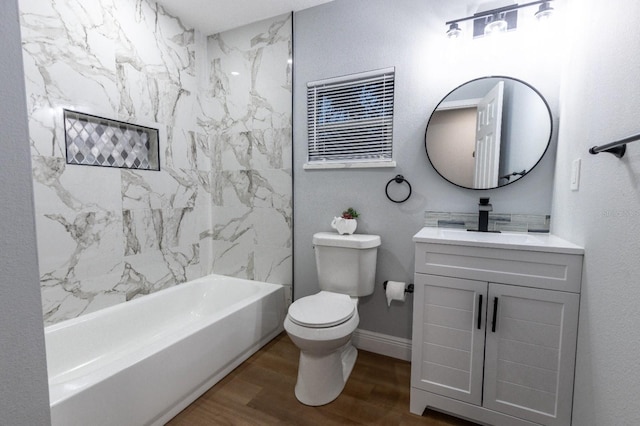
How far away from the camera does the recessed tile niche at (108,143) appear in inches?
67.4

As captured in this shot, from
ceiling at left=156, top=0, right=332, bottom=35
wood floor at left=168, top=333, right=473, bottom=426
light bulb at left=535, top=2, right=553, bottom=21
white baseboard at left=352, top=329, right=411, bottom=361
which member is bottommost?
wood floor at left=168, top=333, right=473, bottom=426

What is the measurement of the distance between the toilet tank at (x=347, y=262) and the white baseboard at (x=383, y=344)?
1.30 feet

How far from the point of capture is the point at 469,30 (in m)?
1.72

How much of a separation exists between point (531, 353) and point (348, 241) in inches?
41.1

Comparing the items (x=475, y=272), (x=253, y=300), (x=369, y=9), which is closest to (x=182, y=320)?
(x=253, y=300)

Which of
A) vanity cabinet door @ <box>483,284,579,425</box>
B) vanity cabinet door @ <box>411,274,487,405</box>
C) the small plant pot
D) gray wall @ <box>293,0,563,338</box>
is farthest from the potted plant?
vanity cabinet door @ <box>483,284,579,425</box>

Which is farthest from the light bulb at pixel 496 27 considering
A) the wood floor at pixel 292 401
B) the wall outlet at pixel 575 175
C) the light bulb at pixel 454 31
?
the wood floor at pixel 292 401

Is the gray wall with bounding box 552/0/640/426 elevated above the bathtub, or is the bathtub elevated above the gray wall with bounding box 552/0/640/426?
the gray wall with bounding box 552/0/640/426

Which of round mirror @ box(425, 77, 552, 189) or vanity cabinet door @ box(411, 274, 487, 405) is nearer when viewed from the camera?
vanity cabinet door @ box(411, 274, 487, 405)

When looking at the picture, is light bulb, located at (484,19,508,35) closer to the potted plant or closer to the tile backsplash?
the tile backsplash

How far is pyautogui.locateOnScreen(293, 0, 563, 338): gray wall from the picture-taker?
1659 millimetres

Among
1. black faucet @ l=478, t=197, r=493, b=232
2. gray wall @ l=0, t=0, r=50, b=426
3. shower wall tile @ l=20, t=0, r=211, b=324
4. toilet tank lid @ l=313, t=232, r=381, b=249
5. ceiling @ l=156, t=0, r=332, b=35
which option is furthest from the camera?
ceiling @ l=156, t=0, r=332, b=35

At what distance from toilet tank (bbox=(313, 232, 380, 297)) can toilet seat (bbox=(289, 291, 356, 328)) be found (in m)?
0.10

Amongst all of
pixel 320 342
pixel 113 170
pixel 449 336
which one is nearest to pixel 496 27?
pixel 449 336
